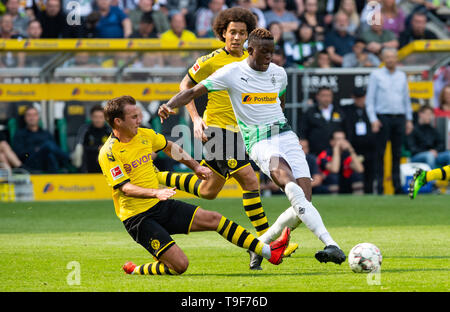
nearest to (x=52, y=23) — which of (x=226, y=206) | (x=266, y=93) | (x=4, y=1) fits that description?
(x=4, y=1)

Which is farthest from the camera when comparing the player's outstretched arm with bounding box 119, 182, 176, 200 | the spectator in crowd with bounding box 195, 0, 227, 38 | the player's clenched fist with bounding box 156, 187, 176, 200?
the spectator in crowd with bounding box 195, 0, 227, 38

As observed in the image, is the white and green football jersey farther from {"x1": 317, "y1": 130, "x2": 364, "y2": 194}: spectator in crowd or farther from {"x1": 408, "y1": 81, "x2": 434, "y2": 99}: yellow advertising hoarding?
{"x1": 408, "y1": 81, "x2": 434, "y2": 99}: yellow advertising hoarding

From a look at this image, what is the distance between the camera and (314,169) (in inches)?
649

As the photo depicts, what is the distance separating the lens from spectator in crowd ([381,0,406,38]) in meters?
20.4

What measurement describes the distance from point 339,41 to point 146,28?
4158mm

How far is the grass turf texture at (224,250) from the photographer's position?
23.1ft

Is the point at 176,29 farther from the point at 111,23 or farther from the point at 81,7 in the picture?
the point at 81,7

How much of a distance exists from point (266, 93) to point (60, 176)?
9025 millimetres

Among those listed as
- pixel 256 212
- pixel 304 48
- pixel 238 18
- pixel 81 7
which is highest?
pixel 238 18

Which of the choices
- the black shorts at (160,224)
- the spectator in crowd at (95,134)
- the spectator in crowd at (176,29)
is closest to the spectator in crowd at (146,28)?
the spectator in crowd at (176,29)

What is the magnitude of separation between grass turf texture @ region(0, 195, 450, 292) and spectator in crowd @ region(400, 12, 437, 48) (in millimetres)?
5230

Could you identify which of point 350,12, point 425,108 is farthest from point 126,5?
point 425,108

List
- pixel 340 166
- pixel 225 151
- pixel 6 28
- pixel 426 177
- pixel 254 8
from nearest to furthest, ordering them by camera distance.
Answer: pixel 225 151, pixel 426 177, pixel 340 166, pixel 6 28, pixel 254 8

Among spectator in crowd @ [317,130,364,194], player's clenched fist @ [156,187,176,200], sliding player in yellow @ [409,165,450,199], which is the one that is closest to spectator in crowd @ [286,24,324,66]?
spectator in crowd @ [317,130,364,194]
